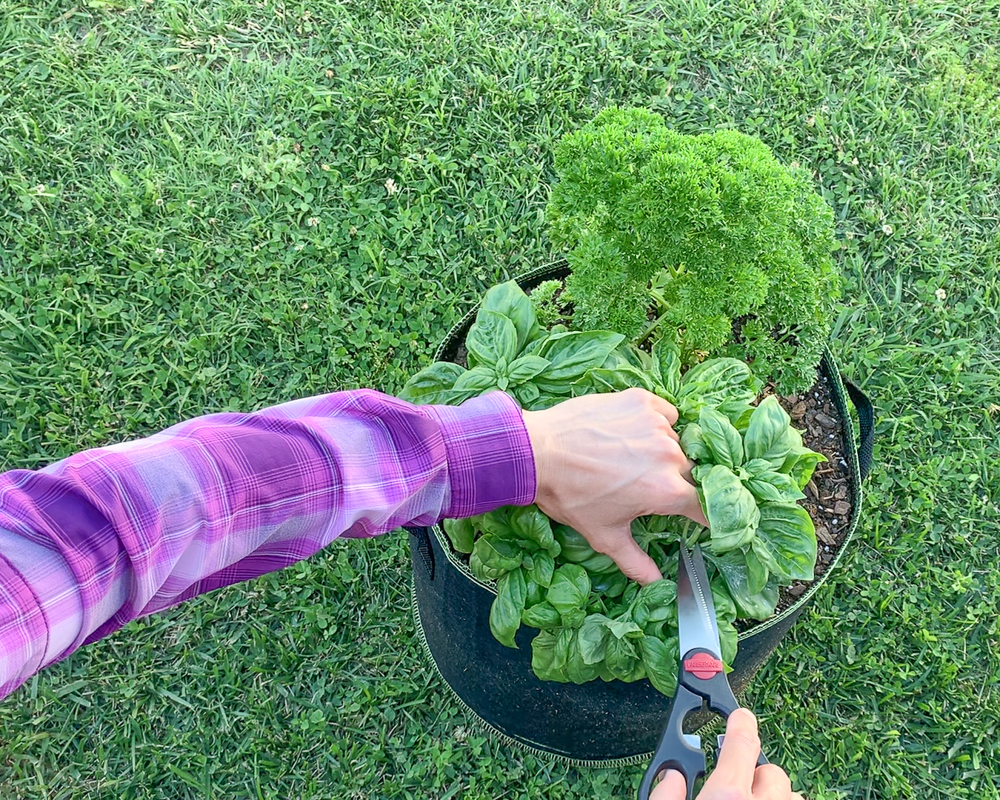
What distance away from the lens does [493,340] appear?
1.42 m

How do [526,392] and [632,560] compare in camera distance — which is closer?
[632,560]

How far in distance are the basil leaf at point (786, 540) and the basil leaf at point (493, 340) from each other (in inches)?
18.9

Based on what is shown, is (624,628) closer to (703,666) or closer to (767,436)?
(703,666)

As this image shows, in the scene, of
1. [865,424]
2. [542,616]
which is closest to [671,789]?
[542,616]

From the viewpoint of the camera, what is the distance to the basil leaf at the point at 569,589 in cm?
131

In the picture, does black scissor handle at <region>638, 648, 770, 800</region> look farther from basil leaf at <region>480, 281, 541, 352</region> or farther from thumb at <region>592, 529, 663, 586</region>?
basil leaf at <region>480, 281, 541, 352</region>

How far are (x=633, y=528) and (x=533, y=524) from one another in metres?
0.18

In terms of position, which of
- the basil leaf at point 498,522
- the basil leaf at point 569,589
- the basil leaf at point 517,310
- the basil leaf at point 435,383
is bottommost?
the basil leaf at point 569,589

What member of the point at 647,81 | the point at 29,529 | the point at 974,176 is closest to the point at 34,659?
the point at 29,529

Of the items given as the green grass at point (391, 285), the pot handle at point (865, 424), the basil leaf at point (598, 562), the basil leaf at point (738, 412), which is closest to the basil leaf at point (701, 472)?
the basil leaf at point (738, 412)

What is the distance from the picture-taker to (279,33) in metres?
2.74

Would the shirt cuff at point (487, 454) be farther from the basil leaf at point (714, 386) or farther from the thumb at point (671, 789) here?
the thumb at point (671, 789)

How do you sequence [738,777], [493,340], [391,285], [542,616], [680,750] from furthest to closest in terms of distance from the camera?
1. [391,285]
2. [493,340]
3. [542,616]
4. [680,750]
5. [738,777]

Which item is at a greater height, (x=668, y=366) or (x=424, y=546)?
(x=668, y=366)
